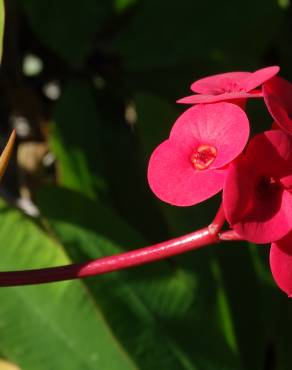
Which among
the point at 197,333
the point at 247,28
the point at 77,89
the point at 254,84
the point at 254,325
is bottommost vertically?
the point at 254,325

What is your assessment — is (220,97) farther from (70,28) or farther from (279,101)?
(70,28)

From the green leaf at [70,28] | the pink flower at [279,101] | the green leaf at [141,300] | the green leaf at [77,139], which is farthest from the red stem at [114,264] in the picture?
the green leaf at [70,28]

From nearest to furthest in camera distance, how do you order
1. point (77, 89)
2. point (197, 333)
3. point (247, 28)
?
1. point (197, 333)
2. point (77, 89)
3. point (247, 28)

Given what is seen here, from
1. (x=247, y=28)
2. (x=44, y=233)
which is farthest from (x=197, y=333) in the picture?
(x=247, y=28)

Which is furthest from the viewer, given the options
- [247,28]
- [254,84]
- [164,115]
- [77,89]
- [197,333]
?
[247,28]

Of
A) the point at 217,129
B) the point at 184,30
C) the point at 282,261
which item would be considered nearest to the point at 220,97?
the point at 217,129

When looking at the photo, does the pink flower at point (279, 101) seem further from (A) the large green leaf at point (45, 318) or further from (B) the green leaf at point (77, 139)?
(B) the green leaf at point (77, 139)

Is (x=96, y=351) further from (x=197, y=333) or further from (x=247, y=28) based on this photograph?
(x=247, y=28)
